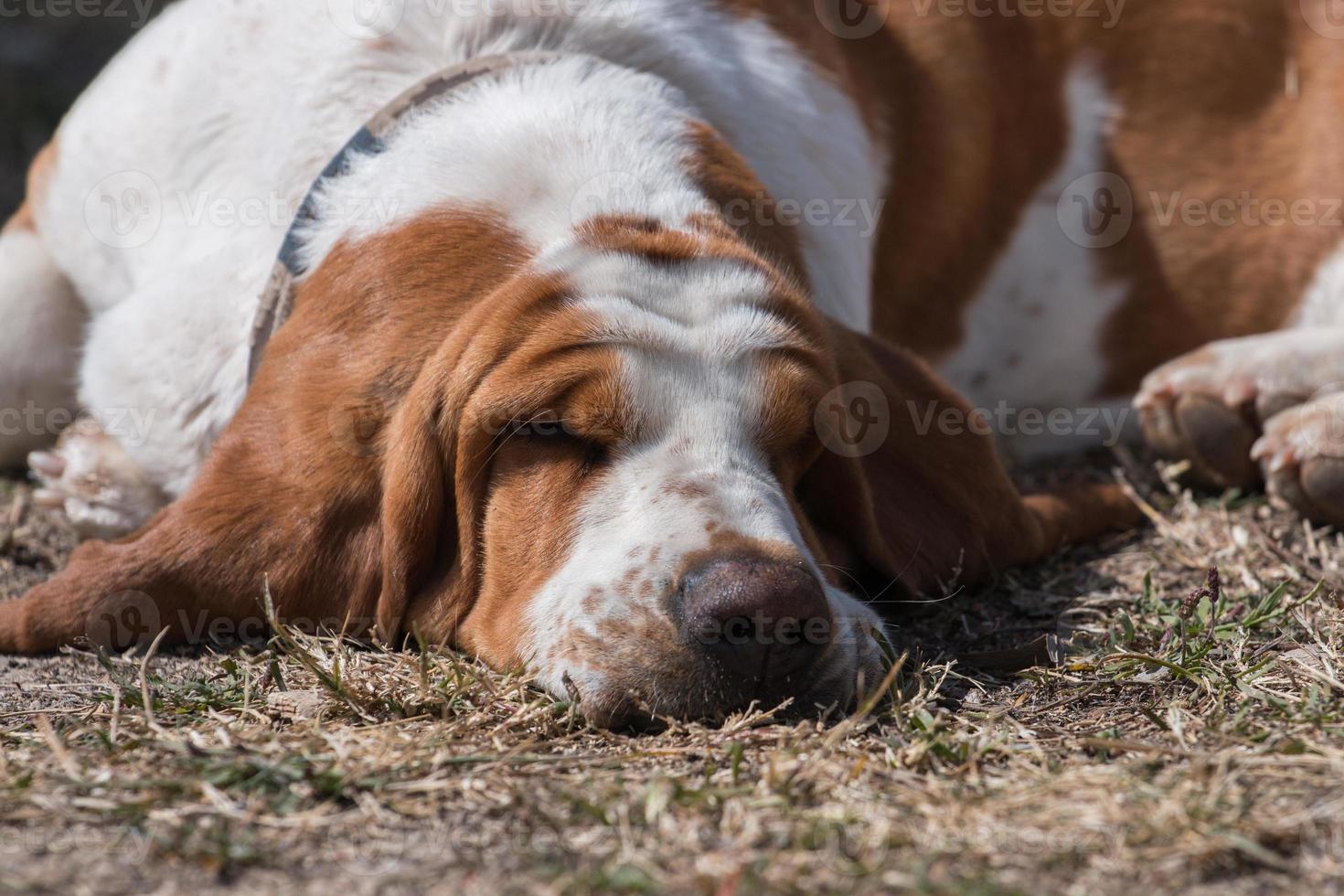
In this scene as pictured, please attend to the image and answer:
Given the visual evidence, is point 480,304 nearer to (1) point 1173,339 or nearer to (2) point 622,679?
(2) point 622,679

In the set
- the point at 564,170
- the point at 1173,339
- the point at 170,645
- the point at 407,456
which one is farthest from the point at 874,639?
the point at 1173,339

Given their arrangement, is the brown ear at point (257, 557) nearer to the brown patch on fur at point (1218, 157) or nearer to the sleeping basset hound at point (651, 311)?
the sleeping basset hound at point (651, 311)

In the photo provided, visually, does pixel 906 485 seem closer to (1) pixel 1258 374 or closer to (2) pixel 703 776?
(2) pixel 703 776

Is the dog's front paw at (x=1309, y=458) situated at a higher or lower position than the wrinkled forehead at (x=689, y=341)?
lower

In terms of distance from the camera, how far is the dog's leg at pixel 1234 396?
11.6 ft

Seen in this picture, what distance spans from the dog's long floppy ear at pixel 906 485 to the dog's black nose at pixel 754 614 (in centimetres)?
46

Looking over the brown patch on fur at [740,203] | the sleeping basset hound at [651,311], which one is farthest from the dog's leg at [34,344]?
the brown patch on fur at [740,203]

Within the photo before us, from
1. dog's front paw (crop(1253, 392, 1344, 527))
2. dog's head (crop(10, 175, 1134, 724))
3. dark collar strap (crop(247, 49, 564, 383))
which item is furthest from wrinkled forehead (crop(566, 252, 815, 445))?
dog's front paw (crop(1253, 392, 1344, 527))

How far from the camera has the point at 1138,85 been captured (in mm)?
4168

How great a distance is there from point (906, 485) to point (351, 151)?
122 cm

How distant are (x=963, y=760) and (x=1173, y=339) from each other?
247 centimetres

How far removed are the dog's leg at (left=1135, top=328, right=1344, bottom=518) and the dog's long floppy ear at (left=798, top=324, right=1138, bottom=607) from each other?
0.63 m

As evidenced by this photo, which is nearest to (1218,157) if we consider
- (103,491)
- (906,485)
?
(906,485)

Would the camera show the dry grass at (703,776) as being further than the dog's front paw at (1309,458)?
No
